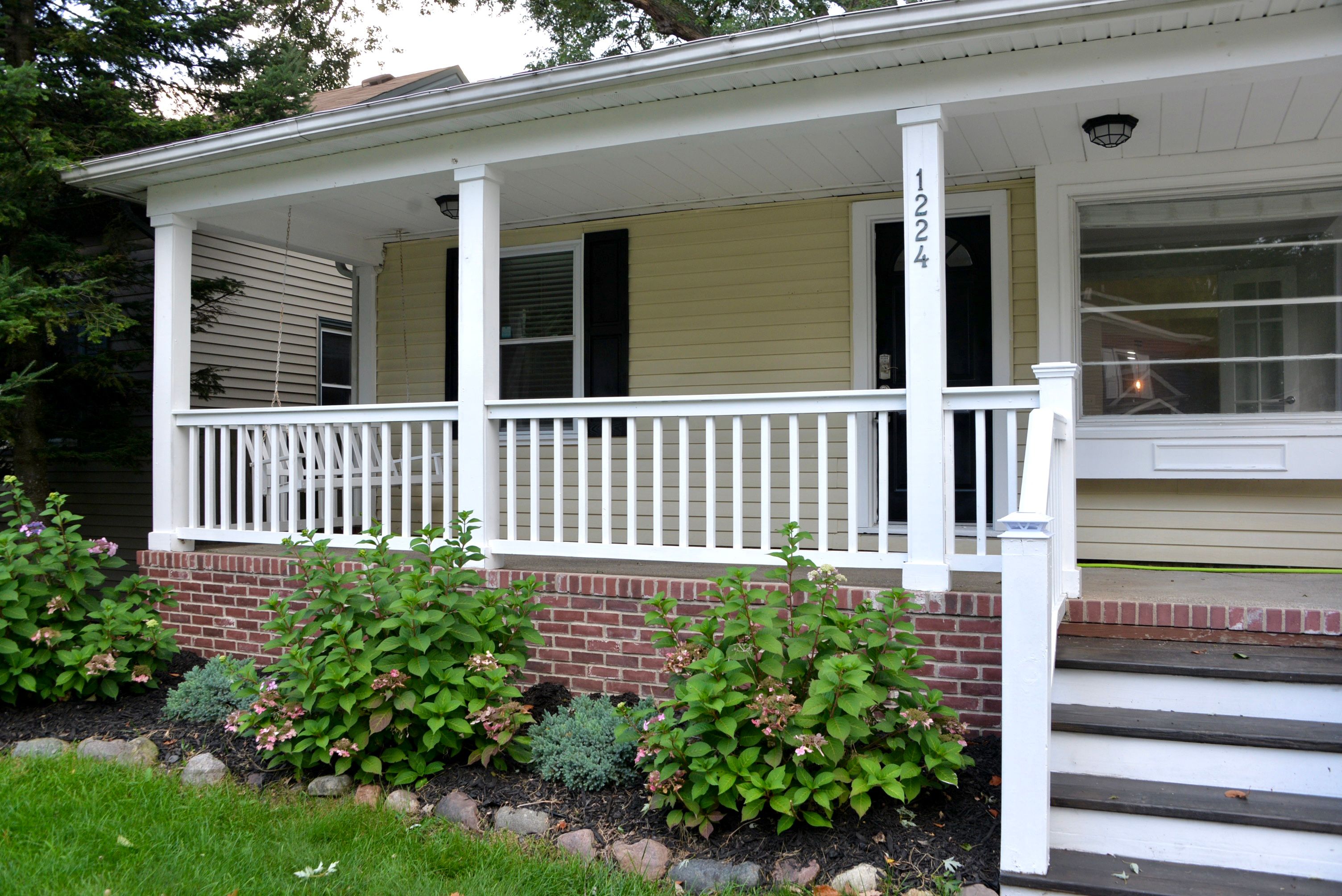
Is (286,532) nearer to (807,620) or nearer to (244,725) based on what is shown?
(244,725)

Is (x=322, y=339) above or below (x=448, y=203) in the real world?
below

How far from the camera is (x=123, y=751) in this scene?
4.30m

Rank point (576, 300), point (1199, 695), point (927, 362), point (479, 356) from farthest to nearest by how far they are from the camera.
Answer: point (576, 300) → point (479, 356) → point (927, 362) → point (1199, 695)

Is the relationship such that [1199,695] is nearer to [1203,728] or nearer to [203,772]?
[1203,728]

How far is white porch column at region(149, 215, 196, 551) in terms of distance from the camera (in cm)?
602

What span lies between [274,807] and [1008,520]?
2930 mm

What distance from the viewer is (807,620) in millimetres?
3461

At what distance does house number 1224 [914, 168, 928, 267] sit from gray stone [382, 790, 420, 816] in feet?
10.1

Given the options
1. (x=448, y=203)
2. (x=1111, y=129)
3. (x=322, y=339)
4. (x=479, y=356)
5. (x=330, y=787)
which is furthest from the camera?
(x=322, y=339)

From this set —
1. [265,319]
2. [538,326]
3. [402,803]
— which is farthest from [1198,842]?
[265,319]

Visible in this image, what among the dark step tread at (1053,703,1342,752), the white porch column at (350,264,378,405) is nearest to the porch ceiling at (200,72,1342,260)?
the white porch column at (350,264,378,405)

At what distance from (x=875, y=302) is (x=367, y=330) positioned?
397 centimetres

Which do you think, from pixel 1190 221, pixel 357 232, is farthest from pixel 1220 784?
pixel 357 232

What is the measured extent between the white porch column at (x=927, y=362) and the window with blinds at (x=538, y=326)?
328 centimetres
